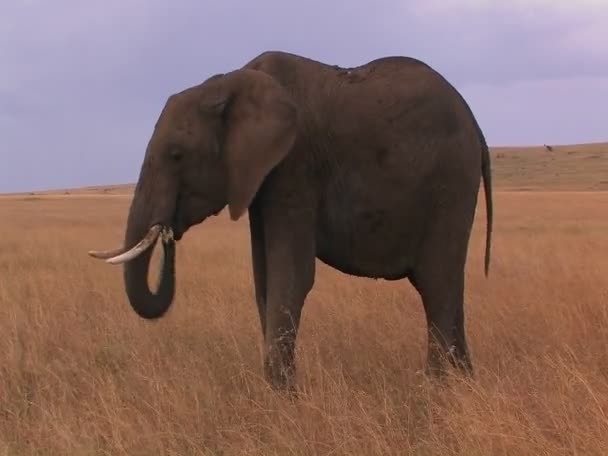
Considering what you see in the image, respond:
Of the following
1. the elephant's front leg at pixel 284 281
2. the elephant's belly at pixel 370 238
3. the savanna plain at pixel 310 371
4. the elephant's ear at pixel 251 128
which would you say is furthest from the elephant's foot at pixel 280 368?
the elephant's ear at pixel 251 128

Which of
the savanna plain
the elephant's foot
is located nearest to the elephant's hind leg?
the savanna plain

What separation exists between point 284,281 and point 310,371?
2.74ft

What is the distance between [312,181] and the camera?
5.14 metres

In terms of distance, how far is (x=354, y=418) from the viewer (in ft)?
14.3

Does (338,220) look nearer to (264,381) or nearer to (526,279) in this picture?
(264,381)

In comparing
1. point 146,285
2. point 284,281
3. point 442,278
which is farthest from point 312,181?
point 146,285

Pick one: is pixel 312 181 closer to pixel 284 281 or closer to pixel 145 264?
pixel 284 281

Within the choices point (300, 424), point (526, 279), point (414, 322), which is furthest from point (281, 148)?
point (526, 279)

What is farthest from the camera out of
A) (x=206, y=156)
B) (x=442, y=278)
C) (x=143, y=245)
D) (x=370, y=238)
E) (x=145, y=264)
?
(x=442, y=278)

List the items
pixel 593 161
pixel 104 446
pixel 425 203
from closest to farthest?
1. pixel 104 446
2. pixel 425 203
3. pixel 593 161

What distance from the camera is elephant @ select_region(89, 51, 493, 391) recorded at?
16.3 ft

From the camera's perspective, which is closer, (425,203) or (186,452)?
(186,452)

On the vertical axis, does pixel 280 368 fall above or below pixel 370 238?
below

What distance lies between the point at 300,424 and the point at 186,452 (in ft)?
1.98
